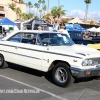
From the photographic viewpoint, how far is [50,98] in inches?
208

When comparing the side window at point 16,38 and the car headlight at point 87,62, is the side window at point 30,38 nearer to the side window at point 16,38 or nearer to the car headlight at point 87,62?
the side window at point 16,38

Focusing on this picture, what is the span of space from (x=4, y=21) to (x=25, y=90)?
19553mm

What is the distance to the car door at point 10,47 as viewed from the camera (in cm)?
774

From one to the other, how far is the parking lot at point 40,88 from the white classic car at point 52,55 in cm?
36

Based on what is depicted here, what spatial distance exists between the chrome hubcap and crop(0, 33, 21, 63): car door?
1945 mm

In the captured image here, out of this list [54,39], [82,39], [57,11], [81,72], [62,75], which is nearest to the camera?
[81,72]

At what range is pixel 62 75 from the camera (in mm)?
6297

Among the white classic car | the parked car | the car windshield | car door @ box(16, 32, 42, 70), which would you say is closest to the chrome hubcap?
the white classic car

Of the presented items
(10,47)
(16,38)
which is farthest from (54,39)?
(10,47)

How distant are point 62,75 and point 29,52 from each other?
1.44 meters

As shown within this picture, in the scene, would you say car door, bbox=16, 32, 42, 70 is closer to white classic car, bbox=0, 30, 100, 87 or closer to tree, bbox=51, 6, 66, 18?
white classic car, bbox=0, 30, 100, 87

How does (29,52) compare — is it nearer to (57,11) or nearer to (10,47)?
(10,47)

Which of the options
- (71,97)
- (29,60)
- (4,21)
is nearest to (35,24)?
(4,21)

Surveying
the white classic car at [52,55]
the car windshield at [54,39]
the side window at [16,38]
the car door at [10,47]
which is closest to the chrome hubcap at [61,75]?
the white classic car at [52,55]
